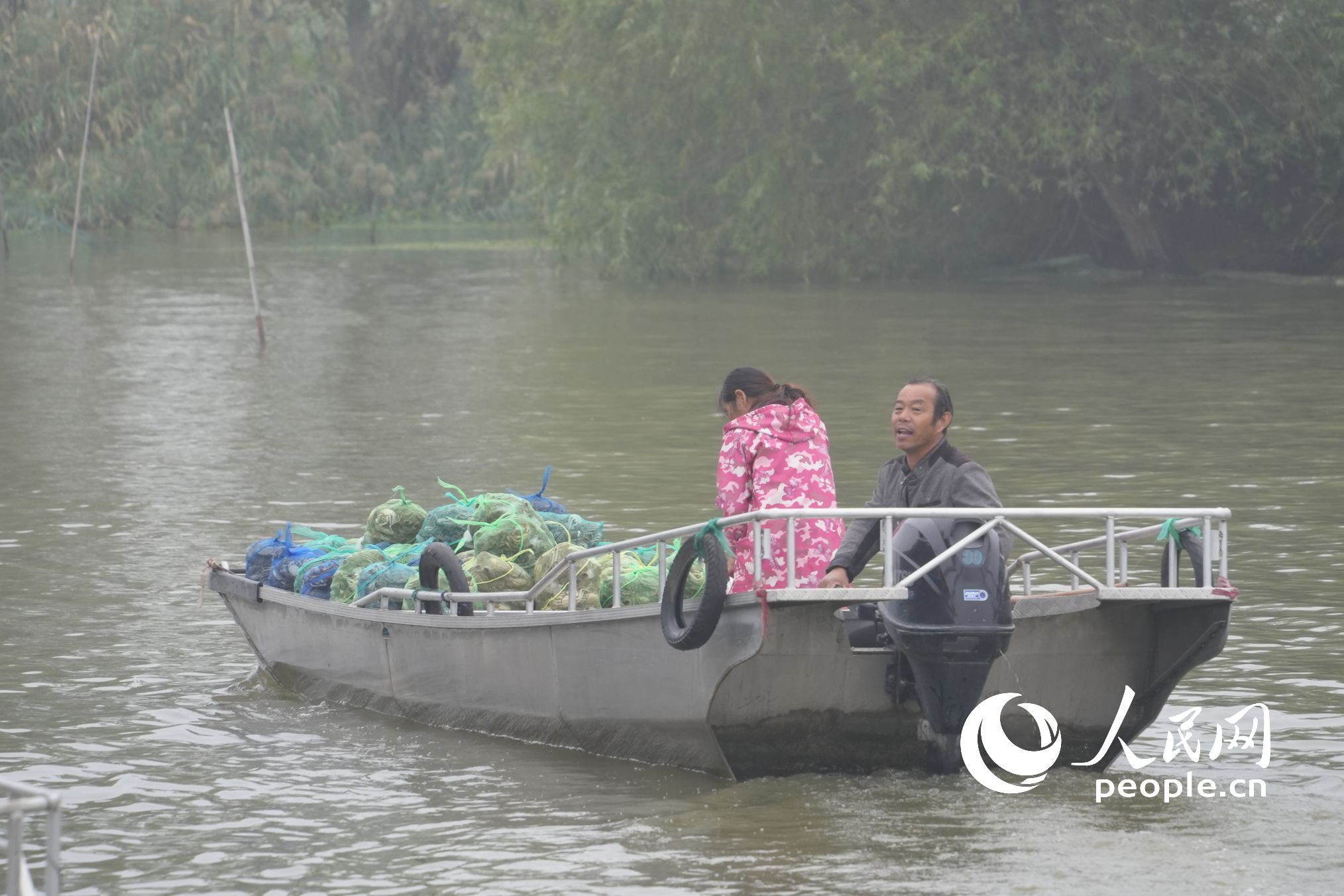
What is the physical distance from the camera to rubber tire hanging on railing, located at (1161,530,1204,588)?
9637 mm

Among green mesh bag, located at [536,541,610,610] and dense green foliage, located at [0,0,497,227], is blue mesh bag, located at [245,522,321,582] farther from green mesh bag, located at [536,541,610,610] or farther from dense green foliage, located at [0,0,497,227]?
dense green foliage, located at [0,0,497,227]

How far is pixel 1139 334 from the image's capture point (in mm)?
34219

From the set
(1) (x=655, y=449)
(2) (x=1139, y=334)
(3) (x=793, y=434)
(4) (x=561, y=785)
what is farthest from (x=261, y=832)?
(2) (x=1139, y=334)

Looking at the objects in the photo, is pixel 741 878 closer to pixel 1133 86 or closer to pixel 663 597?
pixel 663 597

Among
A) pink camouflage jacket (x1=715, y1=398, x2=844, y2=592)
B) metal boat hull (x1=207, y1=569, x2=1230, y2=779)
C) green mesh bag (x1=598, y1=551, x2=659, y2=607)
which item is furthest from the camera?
green mesh bag (x1=598, y1=551, x2=659, y2=607)

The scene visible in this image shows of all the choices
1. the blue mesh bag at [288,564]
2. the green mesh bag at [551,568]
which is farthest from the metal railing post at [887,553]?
the blue mesh bag at [288,564]

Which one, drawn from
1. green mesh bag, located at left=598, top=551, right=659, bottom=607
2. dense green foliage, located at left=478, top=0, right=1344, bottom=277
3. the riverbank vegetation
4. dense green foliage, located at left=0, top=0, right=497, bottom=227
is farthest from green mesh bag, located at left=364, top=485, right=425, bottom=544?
dense green foliage, located at left=0, top=0, right=497, bottom=227

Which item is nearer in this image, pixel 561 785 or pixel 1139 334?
pixel 561 785

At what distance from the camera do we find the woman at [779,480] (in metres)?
10.1

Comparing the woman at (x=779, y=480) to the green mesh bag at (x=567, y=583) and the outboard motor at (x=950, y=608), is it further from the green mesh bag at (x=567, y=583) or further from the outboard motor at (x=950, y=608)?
the green mesh bag at (x=567, y=583)

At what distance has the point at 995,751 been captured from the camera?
9719 millimetres

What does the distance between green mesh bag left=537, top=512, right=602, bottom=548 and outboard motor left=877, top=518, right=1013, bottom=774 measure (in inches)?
125

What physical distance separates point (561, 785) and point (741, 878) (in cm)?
164

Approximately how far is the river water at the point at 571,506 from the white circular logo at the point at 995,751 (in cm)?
13
